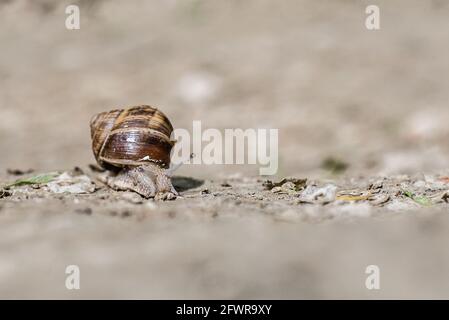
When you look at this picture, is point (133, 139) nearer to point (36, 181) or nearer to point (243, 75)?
point (36, 181)

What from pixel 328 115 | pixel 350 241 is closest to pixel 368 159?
pixel 328 115

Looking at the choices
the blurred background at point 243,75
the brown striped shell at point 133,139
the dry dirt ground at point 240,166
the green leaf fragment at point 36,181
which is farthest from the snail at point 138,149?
the blurred background at point 243,75

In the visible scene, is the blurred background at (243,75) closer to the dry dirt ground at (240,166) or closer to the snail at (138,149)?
the dry dirt ground at (240,166)

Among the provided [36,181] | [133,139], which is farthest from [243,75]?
[36,181]

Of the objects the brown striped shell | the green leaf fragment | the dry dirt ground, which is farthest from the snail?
the green leaf fragment

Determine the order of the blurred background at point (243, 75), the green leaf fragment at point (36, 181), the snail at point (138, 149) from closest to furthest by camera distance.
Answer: the snail at point (138, 149) → the green leaf fragment at point (36, 181) → the blurred background at point (243, 75)
